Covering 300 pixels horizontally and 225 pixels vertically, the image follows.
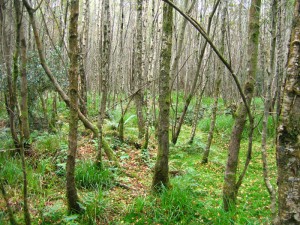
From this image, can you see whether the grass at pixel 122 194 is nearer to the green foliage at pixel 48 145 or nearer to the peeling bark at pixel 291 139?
the green foliage at pixel 48 145

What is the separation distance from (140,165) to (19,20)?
397 cm

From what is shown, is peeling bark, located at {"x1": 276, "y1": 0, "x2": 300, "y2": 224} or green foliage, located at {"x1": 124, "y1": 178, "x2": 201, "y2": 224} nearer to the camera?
peeling bark, located at {"x1": 276, "y1": 0, "x2": 300, "y2": 224}

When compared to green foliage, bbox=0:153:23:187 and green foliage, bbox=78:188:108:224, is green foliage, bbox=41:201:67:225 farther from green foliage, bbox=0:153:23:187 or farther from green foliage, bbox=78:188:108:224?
green foliage, bbox=0:153:23:187

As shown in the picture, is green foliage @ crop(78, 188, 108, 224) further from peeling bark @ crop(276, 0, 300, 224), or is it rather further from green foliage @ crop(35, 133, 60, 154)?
peeling bark @ crop(276, 0, 300, 224)

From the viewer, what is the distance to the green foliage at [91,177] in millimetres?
4227

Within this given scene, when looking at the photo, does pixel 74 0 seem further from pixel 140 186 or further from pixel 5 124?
pixel 5 124

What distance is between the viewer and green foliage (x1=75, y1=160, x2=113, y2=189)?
423cm

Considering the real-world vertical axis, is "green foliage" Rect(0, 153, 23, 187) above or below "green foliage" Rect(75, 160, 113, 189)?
above

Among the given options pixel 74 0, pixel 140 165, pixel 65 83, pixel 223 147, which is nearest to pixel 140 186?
pixel 140 165

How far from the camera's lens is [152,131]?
9016mm

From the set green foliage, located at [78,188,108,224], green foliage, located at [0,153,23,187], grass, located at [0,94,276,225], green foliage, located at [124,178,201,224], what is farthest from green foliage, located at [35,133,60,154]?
green foliage, located at [124,178,201,224]

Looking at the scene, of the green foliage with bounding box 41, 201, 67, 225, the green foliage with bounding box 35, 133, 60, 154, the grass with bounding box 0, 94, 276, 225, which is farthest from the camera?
the green foliage with bounding box 35, 133, 60, 154

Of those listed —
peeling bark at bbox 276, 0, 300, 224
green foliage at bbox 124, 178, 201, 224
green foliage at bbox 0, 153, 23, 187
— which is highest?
peeling bark at bbox 276, 0, 300, 224

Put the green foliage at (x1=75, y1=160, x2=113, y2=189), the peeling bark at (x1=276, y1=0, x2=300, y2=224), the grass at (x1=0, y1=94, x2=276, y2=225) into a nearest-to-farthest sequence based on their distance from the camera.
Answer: the peeling bark at (x1=276, y1=0, x2=300, y2=224) < the grass at (x1=0, y1=94, x2=276, y2=225) < the green foliage at (x1=75, y1=160, x2=113, y2=189)
